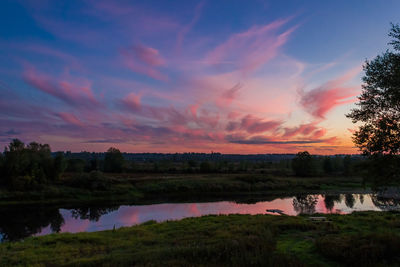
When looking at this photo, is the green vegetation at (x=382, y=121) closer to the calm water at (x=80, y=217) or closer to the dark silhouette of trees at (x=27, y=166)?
the calm water at (x=80, y=217)

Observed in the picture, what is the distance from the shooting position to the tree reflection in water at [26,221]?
26.7m

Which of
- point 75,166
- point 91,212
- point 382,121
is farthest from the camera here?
point 75,166

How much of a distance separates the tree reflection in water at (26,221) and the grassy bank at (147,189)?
5838 mm

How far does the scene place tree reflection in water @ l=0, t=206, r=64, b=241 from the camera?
1051 inches

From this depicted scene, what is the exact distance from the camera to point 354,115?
16.2 meters

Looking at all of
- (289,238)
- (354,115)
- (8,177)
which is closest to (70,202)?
(8,177)

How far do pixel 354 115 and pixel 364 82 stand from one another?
228 cm

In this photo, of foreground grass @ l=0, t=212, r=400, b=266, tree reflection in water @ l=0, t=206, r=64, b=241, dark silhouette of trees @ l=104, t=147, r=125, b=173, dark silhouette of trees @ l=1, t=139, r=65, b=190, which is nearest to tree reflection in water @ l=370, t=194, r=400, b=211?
foreground grass @ l=0, t=212, r=400, b=266

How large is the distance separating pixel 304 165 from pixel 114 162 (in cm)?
6794

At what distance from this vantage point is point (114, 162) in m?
92.8

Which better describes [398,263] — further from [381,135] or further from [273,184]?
[273,184]

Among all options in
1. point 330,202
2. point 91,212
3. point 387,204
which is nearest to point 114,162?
point 91,212

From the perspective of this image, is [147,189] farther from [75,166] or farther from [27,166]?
[75,166]

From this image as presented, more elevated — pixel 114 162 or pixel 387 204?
pixel 114 162
